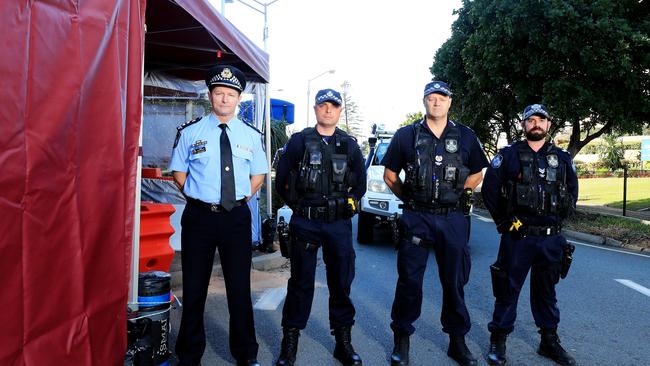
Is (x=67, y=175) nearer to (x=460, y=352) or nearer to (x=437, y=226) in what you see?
(x=437, y=226)

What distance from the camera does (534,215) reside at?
13.1ft

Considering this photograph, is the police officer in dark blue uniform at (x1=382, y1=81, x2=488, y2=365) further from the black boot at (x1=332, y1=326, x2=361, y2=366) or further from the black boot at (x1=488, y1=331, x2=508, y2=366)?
the black boot at (x1=332, y1=326, x2=361, y2=366)

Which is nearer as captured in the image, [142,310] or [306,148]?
[142,310]

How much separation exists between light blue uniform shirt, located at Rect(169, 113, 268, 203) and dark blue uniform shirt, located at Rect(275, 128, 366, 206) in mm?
305

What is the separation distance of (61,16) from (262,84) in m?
5.53

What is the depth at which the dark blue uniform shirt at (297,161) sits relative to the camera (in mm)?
4023

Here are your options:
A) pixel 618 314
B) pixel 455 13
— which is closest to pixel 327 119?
pixel 618 314

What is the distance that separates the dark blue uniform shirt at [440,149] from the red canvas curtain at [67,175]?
1971 mm

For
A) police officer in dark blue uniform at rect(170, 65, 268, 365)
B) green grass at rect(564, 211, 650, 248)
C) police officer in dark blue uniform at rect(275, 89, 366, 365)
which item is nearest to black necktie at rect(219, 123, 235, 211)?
police officer in dark blue uniform at rect(170, 65, 268, 365)

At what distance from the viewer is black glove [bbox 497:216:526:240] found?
4.01 meters

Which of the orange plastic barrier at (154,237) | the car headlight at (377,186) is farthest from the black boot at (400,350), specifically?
the car headlight at (377,186)

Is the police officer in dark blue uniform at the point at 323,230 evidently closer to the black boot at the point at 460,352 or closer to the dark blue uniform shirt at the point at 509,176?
the black boot at the point at 460,352

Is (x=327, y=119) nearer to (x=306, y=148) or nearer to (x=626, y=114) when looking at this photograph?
(x=306, y=148)

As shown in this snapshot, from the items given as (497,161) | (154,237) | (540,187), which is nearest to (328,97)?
(497,161)
